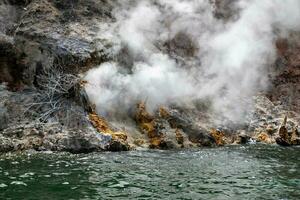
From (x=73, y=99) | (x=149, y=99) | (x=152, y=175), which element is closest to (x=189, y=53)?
(x=149, y=99)

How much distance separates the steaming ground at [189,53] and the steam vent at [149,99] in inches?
2.3

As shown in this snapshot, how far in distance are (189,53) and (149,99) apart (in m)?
4.98

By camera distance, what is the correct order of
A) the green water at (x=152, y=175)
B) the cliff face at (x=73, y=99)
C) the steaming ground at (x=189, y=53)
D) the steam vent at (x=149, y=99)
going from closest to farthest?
the green water at (x=152, y=175)
the steam vent at (x=149, y=99)
the cliff face at (x=73, y=99)
the steaming ground at (x=189, y=53)

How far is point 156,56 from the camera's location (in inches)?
834

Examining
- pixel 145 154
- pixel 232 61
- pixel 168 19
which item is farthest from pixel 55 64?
pixel 232 61

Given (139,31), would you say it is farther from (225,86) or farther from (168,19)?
(225,86)

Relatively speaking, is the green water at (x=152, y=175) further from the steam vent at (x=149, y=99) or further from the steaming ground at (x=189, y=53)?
the steaming ground at (x=189, y=53)

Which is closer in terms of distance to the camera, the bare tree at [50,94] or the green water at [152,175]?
the green water at [152,175]

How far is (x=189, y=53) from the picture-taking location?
23.3m

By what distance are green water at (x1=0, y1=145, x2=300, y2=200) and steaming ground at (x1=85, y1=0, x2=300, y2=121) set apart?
4232 millimetres

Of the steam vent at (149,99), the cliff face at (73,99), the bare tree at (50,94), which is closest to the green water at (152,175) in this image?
the steam vent at (149,99)

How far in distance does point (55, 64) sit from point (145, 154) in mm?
5445

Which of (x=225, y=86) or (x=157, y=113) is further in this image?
(x=225, y=86)

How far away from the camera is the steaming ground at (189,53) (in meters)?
19.2
